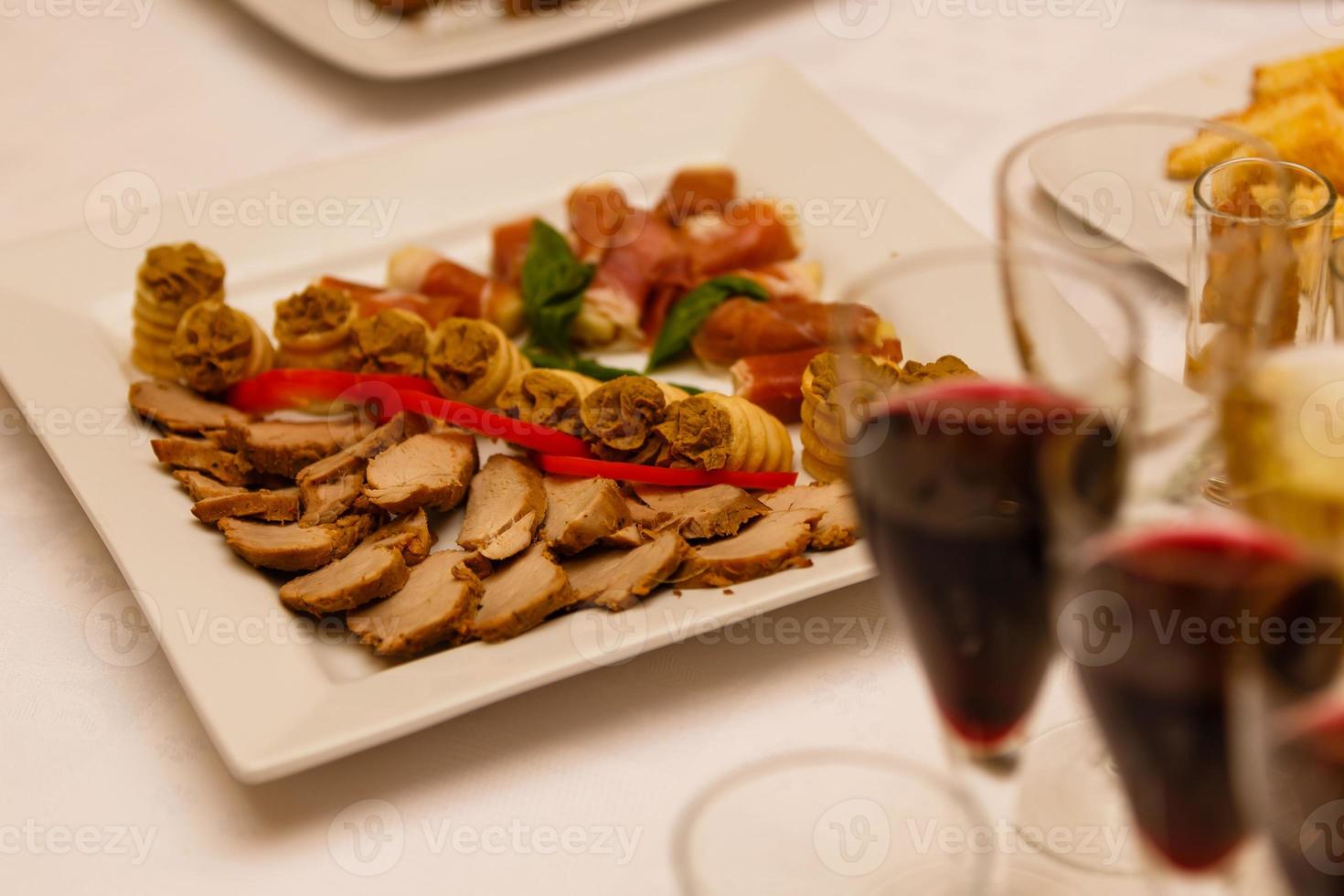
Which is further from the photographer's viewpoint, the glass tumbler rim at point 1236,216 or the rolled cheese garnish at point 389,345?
the rolled cheese garnish at point 389,345

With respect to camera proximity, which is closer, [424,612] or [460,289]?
[424,612]

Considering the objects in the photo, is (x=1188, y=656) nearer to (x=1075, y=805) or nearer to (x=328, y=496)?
(x=1075, y=805)

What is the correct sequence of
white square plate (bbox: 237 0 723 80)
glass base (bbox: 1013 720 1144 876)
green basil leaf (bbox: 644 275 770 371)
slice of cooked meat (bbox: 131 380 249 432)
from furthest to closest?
white square plate (bbox: 237 0 723 80) < green basil leaf (bbox: 644 275 770 371) < slice of cooked meat (bbox: 131 380 249 432) < glass base (bbox: 1013 720 1144 876)

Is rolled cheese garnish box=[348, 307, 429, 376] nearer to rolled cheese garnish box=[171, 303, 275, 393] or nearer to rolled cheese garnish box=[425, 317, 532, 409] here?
rolled cheese garnish box=[425, 317, 532, 409]

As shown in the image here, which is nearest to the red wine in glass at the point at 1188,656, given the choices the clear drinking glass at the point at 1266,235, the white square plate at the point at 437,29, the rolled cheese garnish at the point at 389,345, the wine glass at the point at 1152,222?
the wine glass at the point at 1152,222

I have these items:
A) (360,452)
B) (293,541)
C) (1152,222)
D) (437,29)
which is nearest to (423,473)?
(360,452)

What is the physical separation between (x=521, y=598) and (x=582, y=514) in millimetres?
185

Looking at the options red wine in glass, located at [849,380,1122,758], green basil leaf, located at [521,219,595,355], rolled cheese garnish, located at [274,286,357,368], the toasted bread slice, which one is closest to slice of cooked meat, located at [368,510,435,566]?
rolled cheese garnish, located at [274,286,357,368]

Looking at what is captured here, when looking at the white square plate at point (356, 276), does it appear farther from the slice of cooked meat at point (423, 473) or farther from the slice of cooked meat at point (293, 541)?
the slice of cooked meat at point (423, 473)

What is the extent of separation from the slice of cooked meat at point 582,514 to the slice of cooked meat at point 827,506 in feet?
0.74

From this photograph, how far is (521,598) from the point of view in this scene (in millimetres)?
1838

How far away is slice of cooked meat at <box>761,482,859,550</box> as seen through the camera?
192 centimetres

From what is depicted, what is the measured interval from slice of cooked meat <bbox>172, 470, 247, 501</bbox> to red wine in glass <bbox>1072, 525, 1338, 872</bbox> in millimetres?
1449

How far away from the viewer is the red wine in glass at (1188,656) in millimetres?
880
